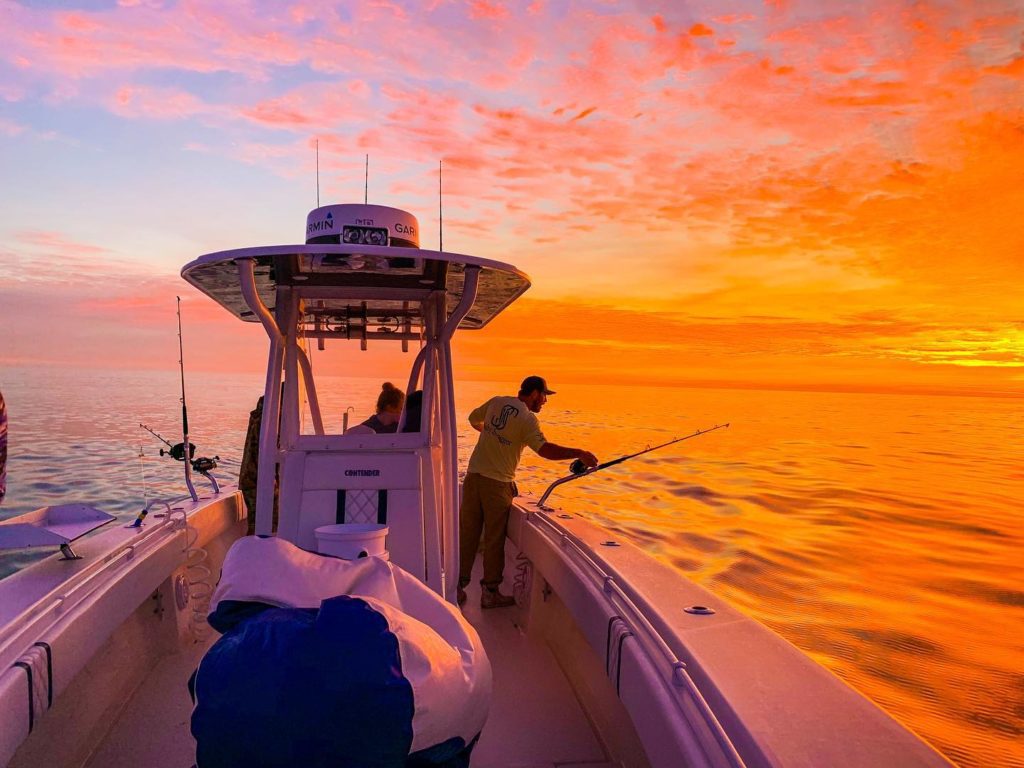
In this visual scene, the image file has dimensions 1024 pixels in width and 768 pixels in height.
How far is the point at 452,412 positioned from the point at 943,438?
1624 inches

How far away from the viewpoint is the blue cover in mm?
1339

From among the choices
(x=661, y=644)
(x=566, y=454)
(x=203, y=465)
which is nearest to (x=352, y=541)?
(x=661, y=644)

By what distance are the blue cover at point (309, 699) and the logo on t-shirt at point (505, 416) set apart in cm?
284

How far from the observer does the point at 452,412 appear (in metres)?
3.63

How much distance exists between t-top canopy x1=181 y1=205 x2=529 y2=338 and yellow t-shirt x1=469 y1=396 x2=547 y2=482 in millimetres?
600

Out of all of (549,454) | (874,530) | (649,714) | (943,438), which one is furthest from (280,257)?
(943,438)

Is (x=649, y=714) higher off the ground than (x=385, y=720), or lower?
lower

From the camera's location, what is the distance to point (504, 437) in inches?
169

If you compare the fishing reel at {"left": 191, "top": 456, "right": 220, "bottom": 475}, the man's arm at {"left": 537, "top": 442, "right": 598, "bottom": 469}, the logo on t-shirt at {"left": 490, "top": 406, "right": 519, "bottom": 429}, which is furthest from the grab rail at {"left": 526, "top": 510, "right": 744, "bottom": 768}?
the fishing reel at {"left": 191, "top": 456, "right": 220, "bottom": 475}

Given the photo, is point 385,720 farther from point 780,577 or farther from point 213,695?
point 780,577

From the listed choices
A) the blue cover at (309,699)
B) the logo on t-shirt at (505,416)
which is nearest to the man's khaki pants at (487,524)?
the logo on t-shirt at (505,416)

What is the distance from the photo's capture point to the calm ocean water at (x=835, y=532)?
7035 millimetres

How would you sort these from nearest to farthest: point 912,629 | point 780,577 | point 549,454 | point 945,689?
1. point 549,454
2. point 945,689
3. point 912,629
4. point 780,577

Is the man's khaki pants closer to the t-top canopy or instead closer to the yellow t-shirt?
the yellow t-shirt
